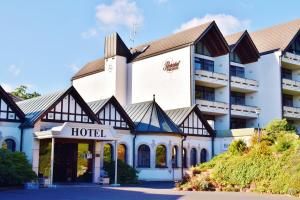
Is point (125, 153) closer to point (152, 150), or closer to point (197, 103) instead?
point (152, 150)

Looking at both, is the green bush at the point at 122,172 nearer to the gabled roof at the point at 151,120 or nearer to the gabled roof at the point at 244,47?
the gabled roof at the point at 151,120

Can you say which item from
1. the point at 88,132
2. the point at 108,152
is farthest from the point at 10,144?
the point at 108,152

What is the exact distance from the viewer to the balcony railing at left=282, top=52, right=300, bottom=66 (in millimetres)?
52191

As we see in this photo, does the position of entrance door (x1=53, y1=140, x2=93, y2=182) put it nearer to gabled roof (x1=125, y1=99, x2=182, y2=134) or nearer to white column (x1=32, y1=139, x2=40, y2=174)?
white column (x1=32, y1=139, x2=40, y2=174)

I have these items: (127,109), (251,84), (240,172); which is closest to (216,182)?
(240,172)

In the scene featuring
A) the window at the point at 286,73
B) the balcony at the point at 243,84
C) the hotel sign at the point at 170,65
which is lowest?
the balcony at the point at 243,84

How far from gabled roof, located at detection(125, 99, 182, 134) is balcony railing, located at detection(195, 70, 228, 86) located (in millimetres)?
7658

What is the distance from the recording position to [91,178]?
109 ft

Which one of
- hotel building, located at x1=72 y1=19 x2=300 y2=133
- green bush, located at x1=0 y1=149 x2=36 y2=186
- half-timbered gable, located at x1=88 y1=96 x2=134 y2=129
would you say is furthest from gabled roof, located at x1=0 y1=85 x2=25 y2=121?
hotel building, located at x1=72 y1=19 x2=300 y2=133

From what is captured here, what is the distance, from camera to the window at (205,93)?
48506 mm

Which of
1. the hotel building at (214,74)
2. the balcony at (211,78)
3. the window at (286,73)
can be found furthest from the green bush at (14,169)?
the window at (286,73)

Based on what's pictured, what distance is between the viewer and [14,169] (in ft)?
86.2

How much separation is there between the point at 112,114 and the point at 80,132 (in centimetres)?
681

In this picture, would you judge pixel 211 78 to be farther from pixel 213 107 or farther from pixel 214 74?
pixel 213 107
